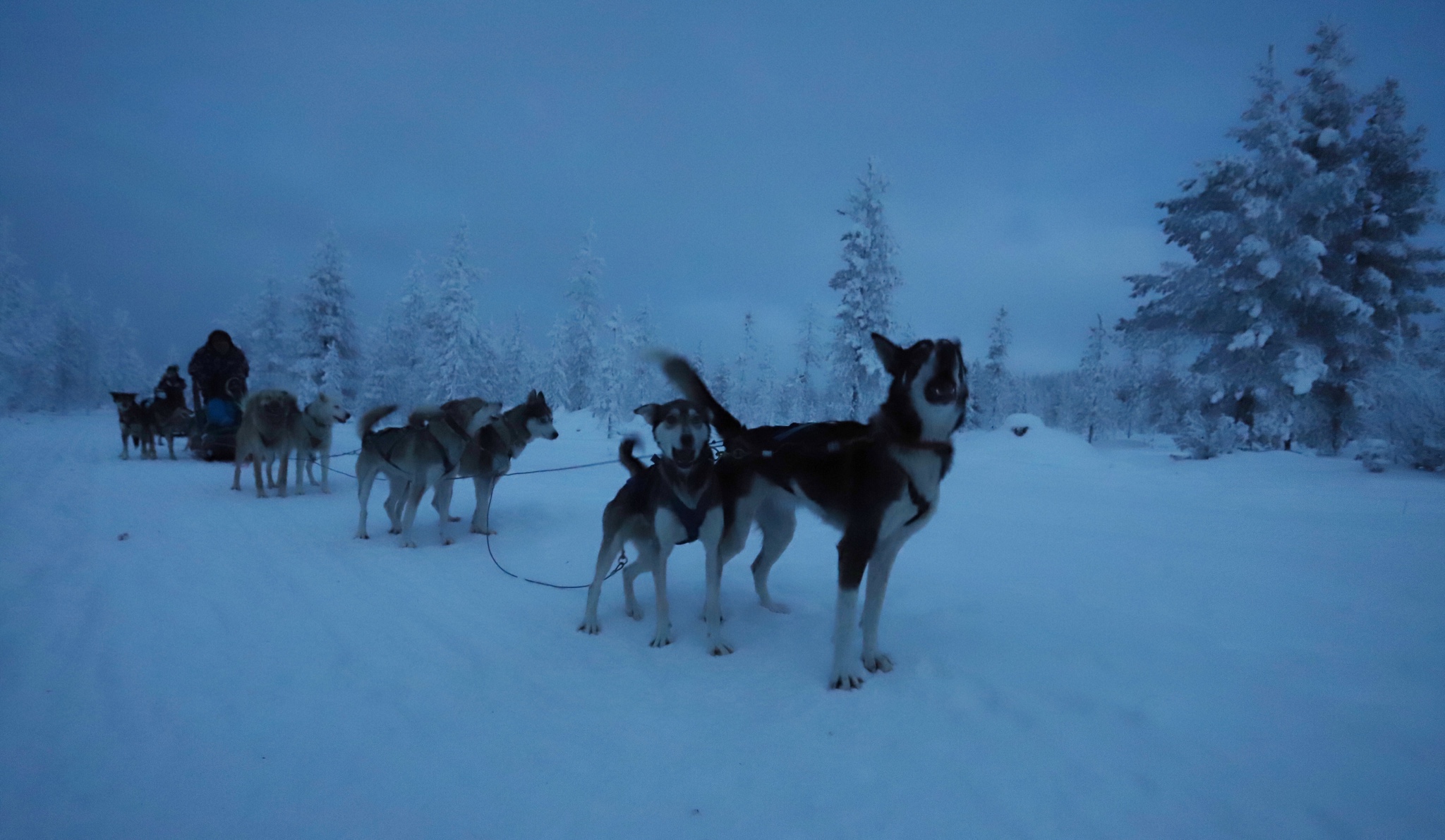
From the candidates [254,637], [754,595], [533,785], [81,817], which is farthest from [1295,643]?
[254,637]

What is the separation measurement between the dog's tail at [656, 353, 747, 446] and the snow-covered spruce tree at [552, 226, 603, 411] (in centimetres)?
2999

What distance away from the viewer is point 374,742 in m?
2.75

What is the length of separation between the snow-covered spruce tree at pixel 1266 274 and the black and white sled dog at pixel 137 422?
26618 mm

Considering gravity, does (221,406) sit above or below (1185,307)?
below

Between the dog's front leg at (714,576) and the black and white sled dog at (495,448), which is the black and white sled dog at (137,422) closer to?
the black and white sled dog at (495,448)

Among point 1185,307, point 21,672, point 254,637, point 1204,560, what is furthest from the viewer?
point 1185,307

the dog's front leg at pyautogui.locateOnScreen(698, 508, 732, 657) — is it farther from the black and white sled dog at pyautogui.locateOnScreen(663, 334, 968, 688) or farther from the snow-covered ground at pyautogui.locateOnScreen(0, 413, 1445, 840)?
the black and white sled dog at pyautogui.locateOnScreen(663, 334, 968, 688)

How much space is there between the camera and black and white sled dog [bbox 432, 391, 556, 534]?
23.7ft

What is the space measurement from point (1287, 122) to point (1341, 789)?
1804 centimetres

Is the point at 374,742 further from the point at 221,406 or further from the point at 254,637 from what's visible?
the point at 221,406

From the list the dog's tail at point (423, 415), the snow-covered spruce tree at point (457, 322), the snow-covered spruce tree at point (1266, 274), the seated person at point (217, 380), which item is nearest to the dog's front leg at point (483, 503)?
the dog's tail at point (423, 415)

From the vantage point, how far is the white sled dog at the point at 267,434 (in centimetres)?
949

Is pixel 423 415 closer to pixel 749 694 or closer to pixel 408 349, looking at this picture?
pixel 749 694

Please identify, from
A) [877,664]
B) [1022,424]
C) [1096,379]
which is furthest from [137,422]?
[1096,379]
